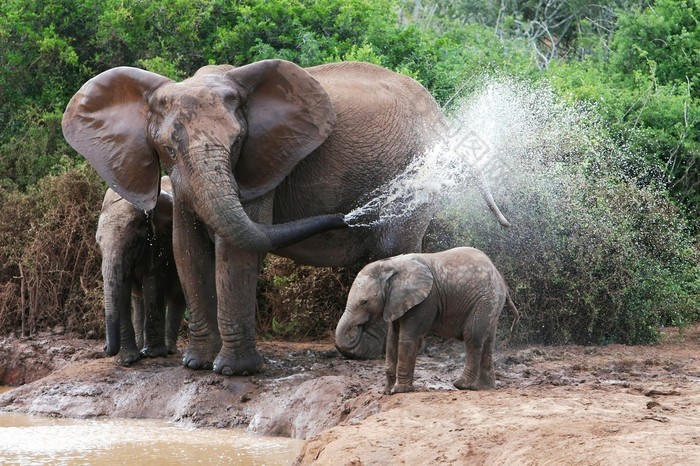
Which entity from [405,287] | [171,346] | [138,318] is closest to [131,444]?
[405,287]

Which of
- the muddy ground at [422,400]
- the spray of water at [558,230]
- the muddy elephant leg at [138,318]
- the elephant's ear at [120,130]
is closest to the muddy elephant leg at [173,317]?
the muddy elephant leg at [138,318]

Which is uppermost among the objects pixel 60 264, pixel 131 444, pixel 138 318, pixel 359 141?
pixel 359 141

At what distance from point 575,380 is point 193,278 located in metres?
3.15

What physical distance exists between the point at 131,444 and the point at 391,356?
1.89 metres

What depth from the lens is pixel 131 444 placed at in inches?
348

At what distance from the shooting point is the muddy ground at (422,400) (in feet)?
21.4

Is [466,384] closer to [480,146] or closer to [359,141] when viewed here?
[359,141]

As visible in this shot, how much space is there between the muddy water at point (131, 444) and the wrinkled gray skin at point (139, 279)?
105 cm

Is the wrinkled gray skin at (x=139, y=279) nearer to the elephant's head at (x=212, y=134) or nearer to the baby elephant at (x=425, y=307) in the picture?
the elephant's head at (x=212, y=134)

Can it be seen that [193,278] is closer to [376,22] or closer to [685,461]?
[685,461]

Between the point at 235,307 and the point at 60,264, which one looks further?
the point at 60,264

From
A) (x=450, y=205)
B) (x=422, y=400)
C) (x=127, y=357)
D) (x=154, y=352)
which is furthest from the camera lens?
(x=450, y=205)

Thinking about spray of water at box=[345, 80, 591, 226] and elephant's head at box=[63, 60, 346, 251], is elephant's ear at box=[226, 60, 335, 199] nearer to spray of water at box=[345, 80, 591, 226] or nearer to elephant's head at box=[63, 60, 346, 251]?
elephant's head at box=[63, 60, 346, 251]

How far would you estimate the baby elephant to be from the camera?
28.4 ft
